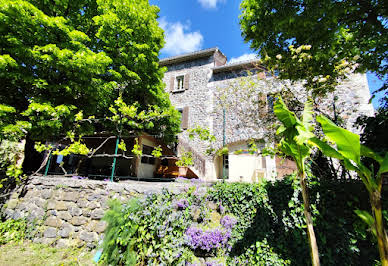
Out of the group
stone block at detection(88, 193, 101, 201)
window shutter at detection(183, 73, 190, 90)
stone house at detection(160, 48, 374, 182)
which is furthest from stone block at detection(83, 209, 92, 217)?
window shutter at detection(183, 73, 190, 90)

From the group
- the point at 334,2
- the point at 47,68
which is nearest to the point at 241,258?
the point at 334,2

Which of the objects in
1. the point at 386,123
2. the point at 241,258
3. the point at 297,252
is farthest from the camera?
the point at 386,123

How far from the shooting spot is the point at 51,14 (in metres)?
6.20

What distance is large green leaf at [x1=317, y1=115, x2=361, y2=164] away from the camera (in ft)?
7.34

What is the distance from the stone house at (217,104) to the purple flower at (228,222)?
5.16 metres

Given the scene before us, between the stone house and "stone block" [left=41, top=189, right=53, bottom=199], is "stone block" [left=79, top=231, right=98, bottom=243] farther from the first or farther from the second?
the stone house

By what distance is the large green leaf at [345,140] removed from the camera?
2.24 m

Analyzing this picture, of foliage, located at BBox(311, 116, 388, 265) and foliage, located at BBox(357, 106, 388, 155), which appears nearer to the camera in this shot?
foliage, located at BBox(311, 116, 388, 265)

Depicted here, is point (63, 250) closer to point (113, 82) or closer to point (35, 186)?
A: point (35, 186)

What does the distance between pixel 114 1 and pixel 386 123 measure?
9.68 meters

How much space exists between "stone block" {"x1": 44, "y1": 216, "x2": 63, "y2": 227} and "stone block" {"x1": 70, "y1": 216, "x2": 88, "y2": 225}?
0.38 m

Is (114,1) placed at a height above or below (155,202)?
above

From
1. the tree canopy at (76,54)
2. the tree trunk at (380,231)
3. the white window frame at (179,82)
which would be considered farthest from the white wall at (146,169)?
the tree trunk at (380,231)

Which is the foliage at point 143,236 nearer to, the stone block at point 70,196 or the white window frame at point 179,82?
the stone block at point 70,196
